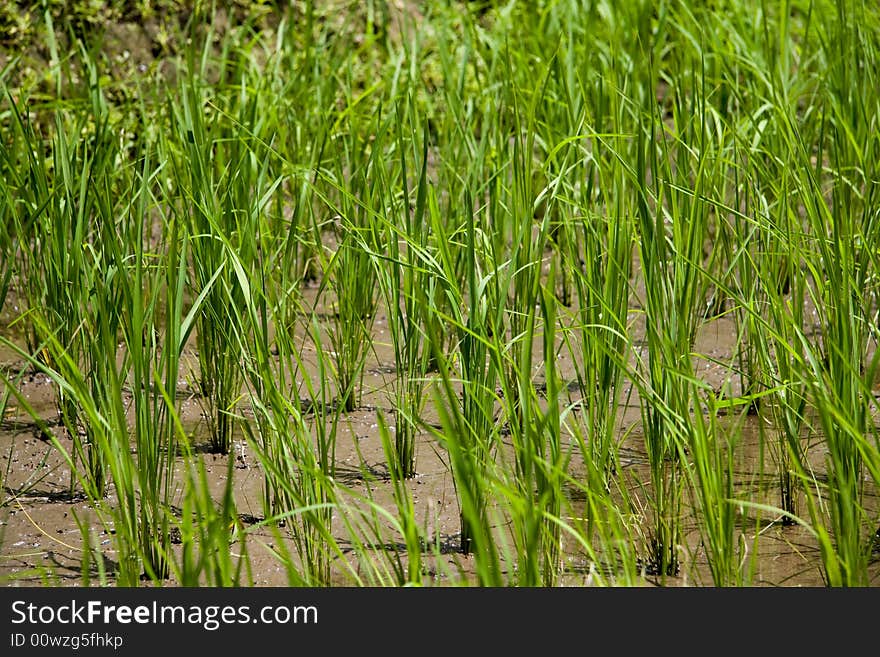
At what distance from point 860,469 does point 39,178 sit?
5.60ft

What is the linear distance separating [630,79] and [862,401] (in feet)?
5.60

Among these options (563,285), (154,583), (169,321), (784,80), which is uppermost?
(784,80)

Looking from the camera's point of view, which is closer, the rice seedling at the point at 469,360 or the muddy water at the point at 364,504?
the rice seedling at the point at 469,360

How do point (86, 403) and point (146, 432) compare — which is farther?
point (146, 432)

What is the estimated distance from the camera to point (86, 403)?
5.65 feet

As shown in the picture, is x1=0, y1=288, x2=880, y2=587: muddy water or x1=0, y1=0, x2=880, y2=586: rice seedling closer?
x1=0, y1=0, x2=880, y2=586: rice seedling

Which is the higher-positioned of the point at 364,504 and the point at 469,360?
the point at 469,360

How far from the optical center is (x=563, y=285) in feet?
9.80
